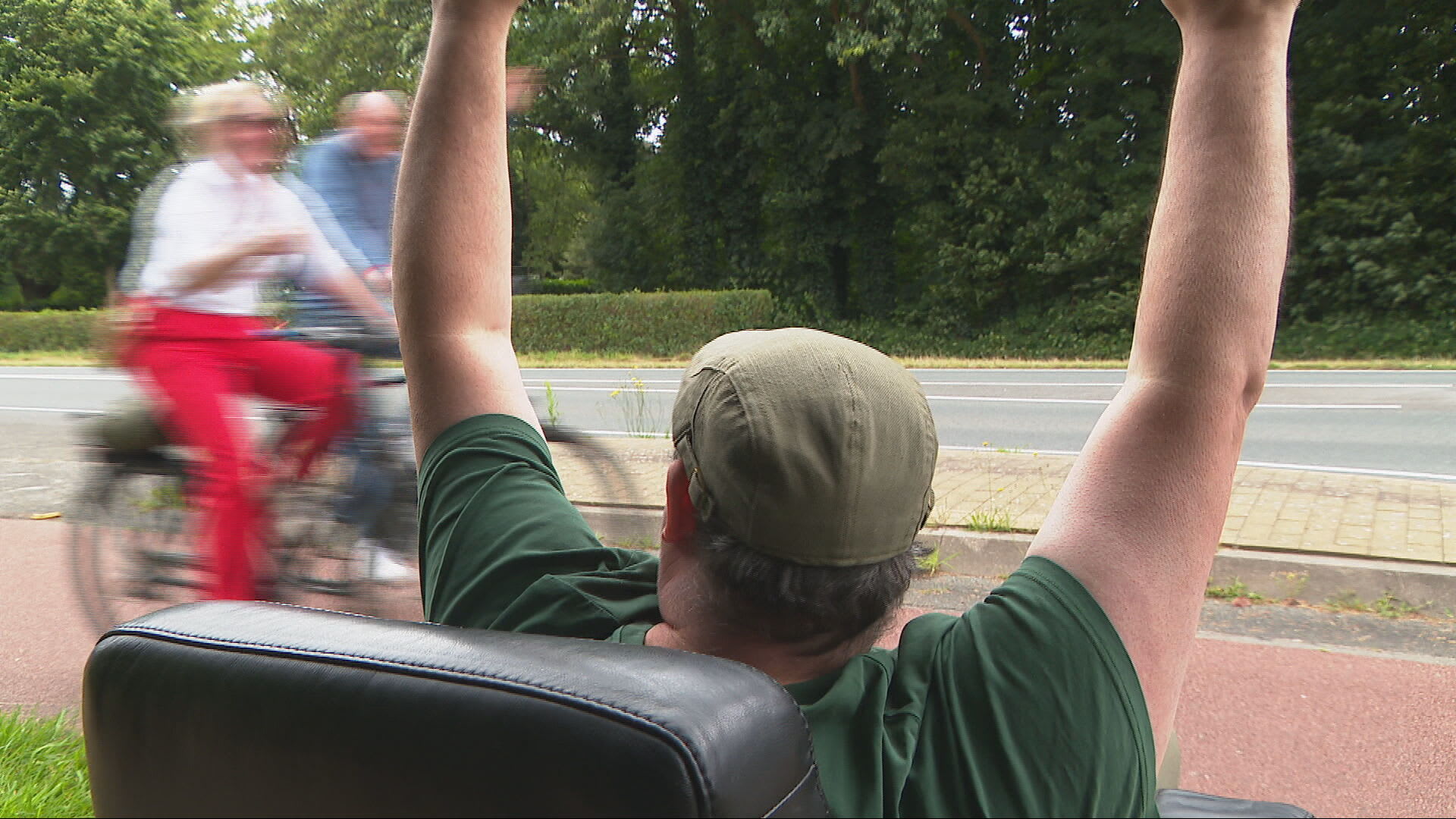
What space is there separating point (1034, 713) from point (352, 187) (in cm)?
356

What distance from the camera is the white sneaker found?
369 centimetres

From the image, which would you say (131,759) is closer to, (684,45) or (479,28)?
(479,28)

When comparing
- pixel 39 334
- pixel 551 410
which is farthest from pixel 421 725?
pixel 39 334

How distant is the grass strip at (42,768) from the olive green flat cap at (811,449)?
8.07 feet

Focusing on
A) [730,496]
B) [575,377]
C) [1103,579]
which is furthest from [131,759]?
[575,377]

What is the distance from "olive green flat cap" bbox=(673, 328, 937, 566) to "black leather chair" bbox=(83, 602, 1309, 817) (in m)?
0.22

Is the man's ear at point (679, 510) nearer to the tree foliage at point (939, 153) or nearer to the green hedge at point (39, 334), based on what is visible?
the tree foliage at point (939, 153)

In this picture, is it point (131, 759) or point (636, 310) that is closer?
point (131, 759)

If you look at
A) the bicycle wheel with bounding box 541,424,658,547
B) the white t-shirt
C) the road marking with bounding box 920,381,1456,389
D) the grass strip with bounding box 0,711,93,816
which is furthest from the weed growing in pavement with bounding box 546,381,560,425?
the road marking with bounding box 920,381,1456,389

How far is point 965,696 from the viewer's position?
3.14 feet

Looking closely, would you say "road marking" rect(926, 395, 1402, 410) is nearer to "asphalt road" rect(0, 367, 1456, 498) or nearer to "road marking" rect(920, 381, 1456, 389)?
"asphalt road" rect(0, 367, 1456, 498)

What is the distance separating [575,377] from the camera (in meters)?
16.3

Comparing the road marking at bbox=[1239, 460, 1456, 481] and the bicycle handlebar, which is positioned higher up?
the bicycle handlebar

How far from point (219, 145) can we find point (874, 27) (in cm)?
1845
